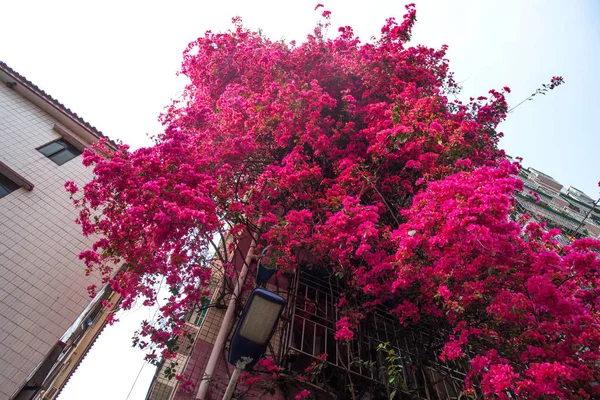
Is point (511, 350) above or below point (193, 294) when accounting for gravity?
below

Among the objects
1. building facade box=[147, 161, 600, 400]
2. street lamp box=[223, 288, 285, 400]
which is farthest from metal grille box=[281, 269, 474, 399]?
street lamp box=[223, 288, 285, 400]

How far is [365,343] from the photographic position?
7363mm

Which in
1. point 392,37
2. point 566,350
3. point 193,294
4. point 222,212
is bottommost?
point 566,350

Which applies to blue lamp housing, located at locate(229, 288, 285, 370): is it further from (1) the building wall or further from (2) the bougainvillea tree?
(1) the building wall

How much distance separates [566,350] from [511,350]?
81 cm

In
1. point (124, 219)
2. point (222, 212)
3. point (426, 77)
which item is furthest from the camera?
point (426, 77)

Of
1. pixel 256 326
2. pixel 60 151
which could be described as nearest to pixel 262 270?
pixel 256 326

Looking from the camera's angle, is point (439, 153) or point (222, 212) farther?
point (439, 153)

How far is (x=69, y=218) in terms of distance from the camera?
929 cm

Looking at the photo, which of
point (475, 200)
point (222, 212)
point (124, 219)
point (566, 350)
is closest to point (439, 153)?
point (475, 200)

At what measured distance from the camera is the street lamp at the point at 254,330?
4727mm

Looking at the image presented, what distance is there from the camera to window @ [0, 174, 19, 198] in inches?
335

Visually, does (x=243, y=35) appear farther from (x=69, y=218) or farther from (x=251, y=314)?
(x=251, y=314)

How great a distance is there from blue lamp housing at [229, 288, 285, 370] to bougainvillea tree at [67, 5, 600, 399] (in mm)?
1924
